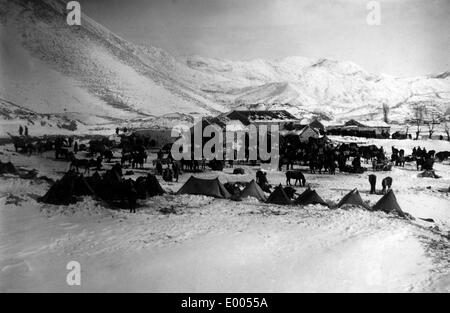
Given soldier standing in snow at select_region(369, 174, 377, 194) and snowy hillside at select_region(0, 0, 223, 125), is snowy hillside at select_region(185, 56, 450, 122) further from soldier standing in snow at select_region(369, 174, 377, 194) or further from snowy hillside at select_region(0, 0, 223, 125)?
soldier standing in snow at select_region(369, 174, 377, 194)

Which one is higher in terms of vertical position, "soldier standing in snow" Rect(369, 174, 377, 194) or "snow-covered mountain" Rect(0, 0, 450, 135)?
"snow-covered mountain" Rect(0, 0, 450, 135)

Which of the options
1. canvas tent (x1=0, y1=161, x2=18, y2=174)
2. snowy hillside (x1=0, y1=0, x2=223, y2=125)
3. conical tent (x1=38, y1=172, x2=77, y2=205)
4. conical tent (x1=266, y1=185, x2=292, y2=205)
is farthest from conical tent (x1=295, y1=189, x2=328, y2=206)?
snowy hillside (x1=0, y1=0, x2=223, y2=125)

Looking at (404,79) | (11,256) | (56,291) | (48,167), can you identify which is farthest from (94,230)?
(404,79)

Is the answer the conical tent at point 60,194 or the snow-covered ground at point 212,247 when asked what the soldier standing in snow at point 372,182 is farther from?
the conical tent at point 60,194

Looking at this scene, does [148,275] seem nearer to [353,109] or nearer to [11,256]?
[11,256]

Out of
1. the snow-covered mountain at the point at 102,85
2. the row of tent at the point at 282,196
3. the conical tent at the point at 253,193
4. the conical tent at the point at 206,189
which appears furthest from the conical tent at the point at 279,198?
the snow-covered mountain at the point at 102,85
